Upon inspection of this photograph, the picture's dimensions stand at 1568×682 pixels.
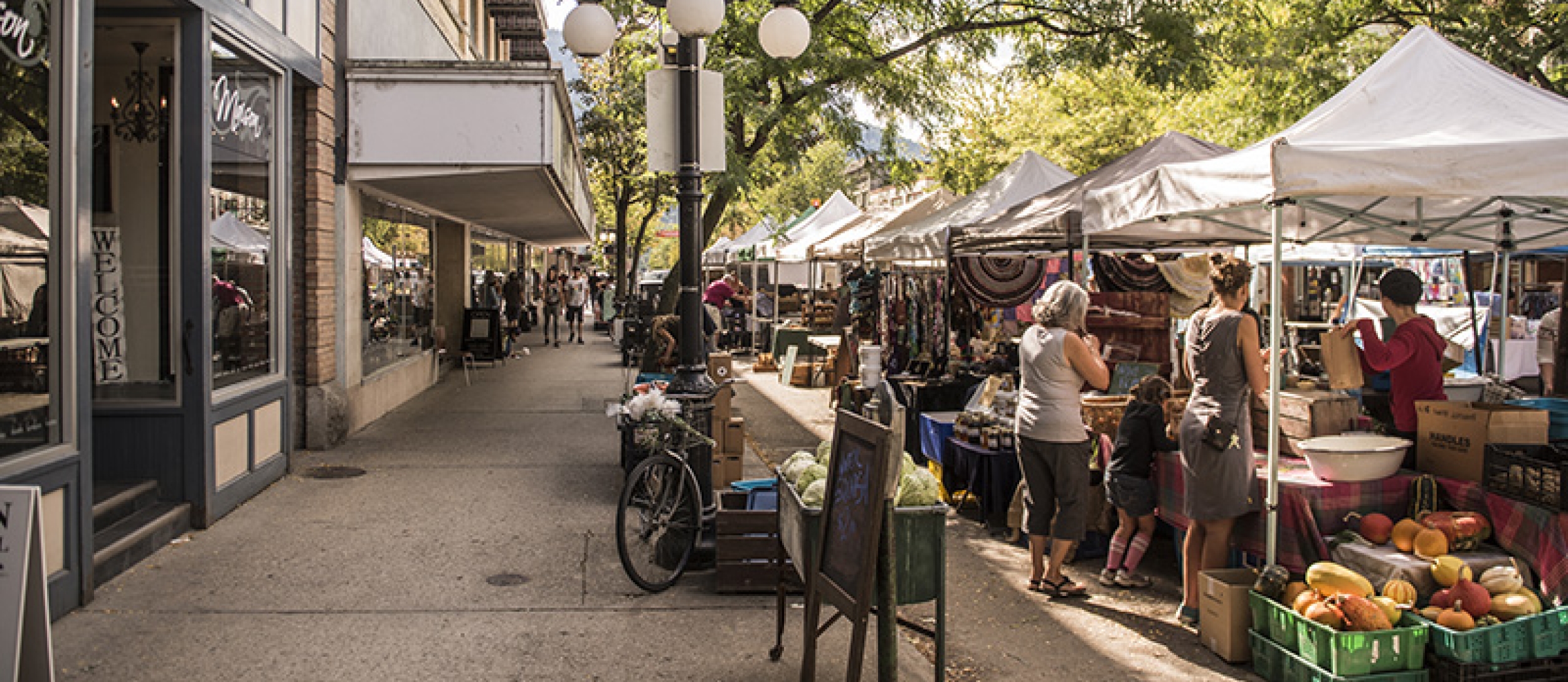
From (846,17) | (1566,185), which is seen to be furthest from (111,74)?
(846,17)

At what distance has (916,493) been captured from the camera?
440 centimetres

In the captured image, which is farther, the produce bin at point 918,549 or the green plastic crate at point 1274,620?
the green plastic crate at point 1274,620

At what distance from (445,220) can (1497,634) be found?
642 inches

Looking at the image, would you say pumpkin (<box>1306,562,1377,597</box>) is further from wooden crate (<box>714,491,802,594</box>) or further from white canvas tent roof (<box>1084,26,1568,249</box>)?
wooden crate (<box>714,491,802,594</box>)

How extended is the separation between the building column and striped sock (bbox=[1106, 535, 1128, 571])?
14126 mm

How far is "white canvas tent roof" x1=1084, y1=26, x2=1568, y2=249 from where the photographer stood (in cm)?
493

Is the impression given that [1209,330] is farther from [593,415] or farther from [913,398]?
[593,415]

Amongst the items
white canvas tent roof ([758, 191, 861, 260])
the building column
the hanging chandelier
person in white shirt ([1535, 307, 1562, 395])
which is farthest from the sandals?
the building column

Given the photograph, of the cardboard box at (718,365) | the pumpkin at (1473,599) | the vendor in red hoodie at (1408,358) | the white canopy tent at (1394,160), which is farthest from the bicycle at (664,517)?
the cardboard box at (718,365)

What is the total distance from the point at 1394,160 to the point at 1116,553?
8.41ft

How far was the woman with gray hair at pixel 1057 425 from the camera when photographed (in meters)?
5.83

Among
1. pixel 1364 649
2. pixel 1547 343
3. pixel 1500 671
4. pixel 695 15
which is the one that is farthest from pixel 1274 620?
pixel 1547 343

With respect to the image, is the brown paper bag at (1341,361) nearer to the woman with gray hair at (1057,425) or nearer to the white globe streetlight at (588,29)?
the woman with gray hair at (1057,425)

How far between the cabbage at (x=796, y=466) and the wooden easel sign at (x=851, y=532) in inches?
24.0
